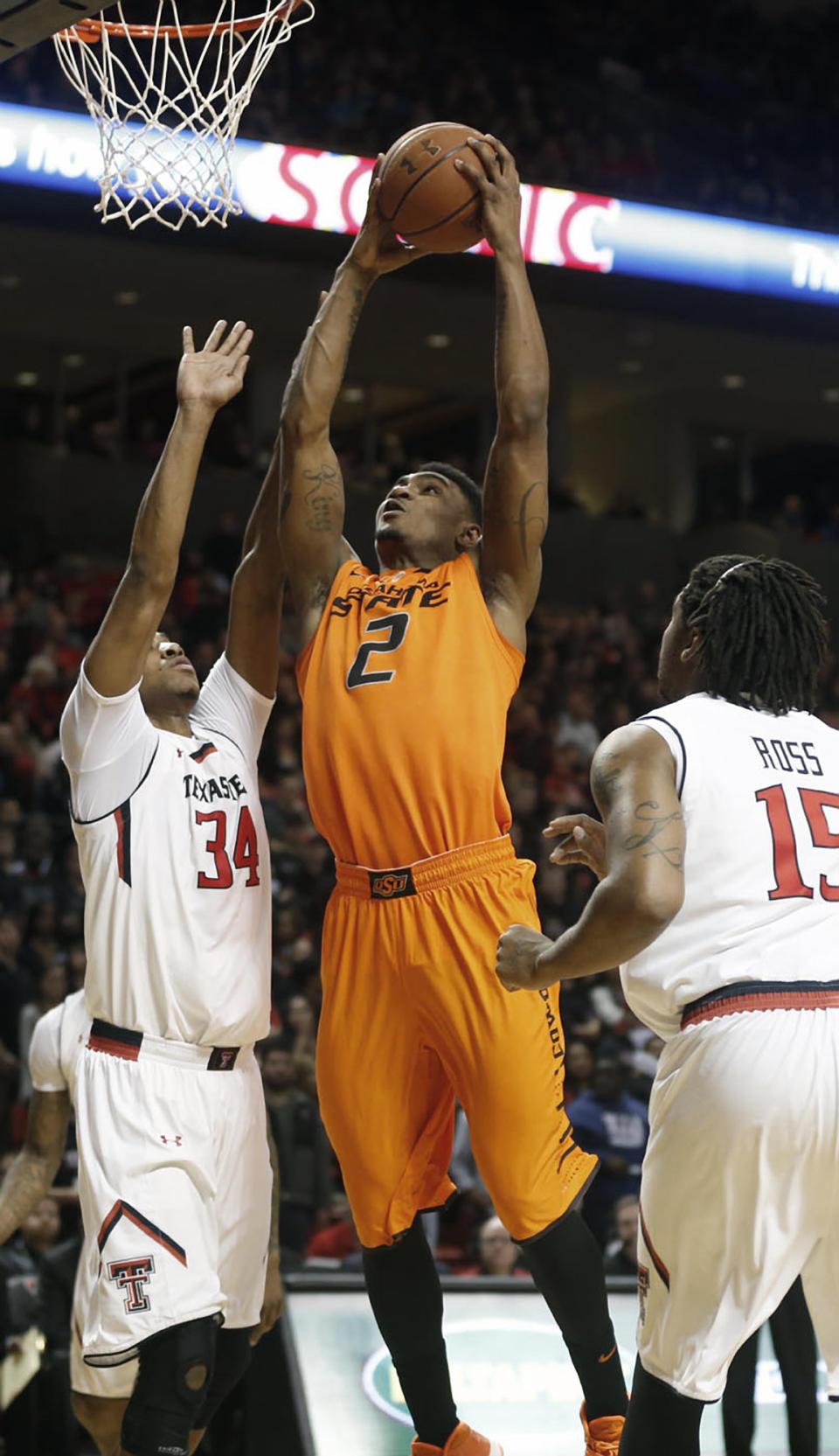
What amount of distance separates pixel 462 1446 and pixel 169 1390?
0.67 m

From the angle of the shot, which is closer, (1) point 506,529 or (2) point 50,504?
(1) point 506,529

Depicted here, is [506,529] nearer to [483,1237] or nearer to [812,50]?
[483,1237]

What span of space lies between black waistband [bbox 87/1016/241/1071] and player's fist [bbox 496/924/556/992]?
105 cm

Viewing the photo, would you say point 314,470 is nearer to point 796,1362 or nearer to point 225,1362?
point 225,1362

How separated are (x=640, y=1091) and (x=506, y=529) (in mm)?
6036

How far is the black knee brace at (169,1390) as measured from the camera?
12.2 ft

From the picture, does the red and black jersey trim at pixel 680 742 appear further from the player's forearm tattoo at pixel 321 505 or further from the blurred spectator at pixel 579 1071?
the blurred spectator at pixel 579 1071

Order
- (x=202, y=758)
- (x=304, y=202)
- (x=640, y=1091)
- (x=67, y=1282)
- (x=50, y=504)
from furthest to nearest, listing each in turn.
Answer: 1. (x=50, y=504)
2. (x=304, y=202)
3. (x=640, y=1091)
4. (x=67, y=1282)
5. (x=202, y=758)

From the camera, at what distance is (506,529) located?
4020 millimetres

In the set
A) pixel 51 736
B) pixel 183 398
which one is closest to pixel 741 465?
pixel 51 736

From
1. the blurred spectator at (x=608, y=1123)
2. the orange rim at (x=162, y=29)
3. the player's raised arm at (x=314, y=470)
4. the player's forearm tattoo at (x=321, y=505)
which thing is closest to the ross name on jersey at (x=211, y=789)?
the player's raised arm at (x=314, y=470)

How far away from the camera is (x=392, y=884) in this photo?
3.88 meters

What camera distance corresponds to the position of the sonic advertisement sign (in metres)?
11.7

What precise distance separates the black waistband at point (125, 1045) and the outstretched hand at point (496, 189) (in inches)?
80.2
